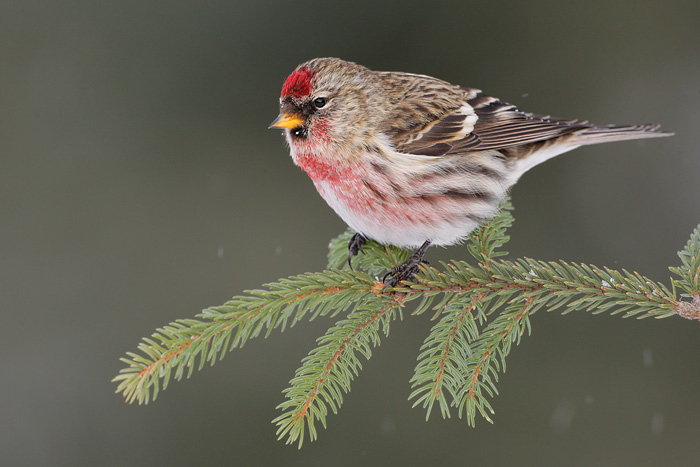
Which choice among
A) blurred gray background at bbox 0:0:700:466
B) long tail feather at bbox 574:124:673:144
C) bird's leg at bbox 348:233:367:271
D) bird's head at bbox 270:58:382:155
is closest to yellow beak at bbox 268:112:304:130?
bird's head at bbox 270:58:382:155

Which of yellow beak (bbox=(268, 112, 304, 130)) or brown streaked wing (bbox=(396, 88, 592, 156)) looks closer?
yellow beak (bbox=(268, 112, 304, 130))

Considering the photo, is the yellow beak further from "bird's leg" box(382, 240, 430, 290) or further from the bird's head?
"bird's leg" box(382, 240, 430, 290)

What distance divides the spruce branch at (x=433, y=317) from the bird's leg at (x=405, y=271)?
38mm

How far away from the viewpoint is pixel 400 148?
2.20m

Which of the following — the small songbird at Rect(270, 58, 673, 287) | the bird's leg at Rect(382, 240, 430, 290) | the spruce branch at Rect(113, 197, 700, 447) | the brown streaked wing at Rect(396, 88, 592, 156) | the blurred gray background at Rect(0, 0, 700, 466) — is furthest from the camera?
the blurred gray background at Rect(0, 0, 700, 466)

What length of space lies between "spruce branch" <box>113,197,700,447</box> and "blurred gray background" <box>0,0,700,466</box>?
1522 millimetres

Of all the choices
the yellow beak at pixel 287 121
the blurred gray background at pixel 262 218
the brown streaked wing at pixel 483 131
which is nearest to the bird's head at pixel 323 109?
the yellow beak at pixel 287 121

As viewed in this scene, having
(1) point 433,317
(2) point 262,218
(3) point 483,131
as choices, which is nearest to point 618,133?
(3) point 483,131

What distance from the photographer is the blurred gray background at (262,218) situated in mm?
3262

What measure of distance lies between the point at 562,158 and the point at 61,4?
287 centimetres

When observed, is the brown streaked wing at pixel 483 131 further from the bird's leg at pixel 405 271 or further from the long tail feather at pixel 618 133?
the bird's leg at pixel 405 271

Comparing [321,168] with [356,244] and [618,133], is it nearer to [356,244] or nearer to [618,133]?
[356,244]

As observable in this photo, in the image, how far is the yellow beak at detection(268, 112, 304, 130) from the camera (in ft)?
6.97

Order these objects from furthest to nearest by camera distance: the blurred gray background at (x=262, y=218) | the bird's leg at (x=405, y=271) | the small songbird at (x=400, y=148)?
the blurred gray background at (x=262, y=218), the small songbird at (x=400, y=148), the bird's leg at (x=405, y=271)
